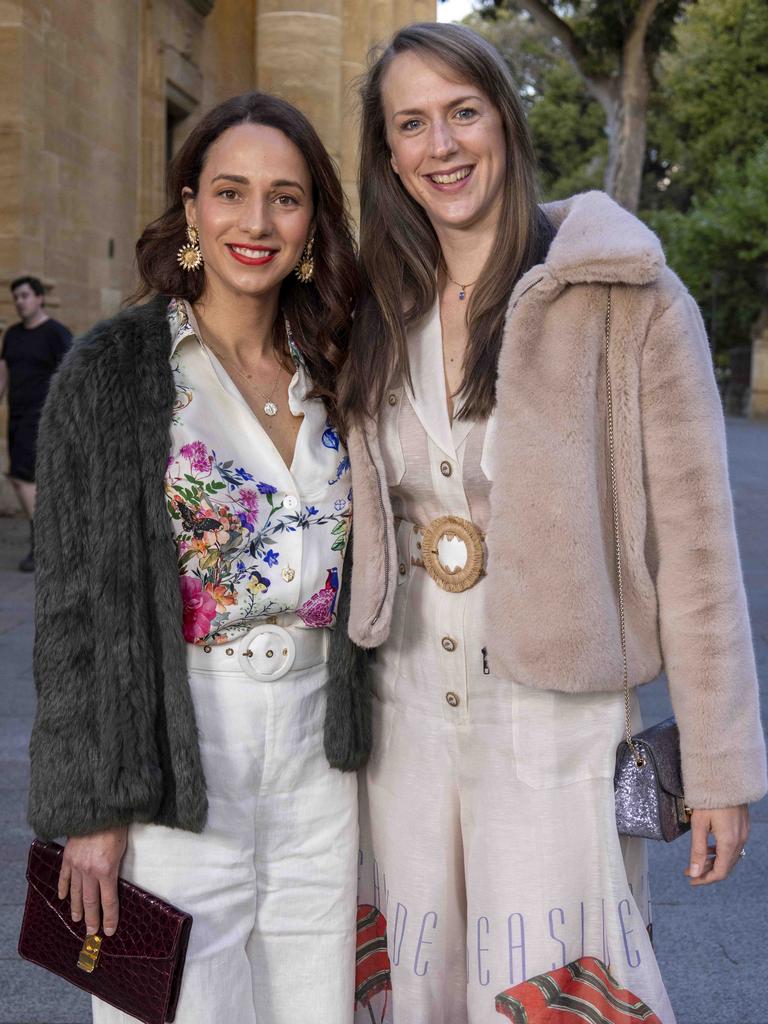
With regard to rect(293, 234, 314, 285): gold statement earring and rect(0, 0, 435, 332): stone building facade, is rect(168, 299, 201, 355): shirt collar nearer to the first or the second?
rect(293, 234, 314, 285): gold statement earring

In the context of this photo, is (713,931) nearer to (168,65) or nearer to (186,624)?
(186,624)

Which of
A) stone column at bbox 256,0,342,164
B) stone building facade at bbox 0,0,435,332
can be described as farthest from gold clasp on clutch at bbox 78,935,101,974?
stone column at bbox 256,0,342,164

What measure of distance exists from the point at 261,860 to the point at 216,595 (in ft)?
1.69

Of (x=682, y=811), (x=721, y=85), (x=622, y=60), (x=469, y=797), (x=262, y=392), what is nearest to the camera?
(x=682, y=811)

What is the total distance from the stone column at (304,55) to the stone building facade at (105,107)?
1 centimetres

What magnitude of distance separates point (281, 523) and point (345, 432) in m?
0.27

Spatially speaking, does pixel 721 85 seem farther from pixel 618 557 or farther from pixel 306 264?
pixel 618 557

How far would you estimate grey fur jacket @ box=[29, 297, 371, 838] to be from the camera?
2.39m

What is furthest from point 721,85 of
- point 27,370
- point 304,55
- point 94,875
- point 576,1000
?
point 94,875

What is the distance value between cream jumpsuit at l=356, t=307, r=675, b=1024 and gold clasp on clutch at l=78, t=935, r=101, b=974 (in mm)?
577

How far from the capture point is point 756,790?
8.00 ft

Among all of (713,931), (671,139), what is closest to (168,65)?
(713,931)

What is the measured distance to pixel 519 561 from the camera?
2.44 meters

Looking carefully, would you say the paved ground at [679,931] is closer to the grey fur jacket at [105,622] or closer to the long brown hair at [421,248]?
the grey fur jacket at [105,622]
